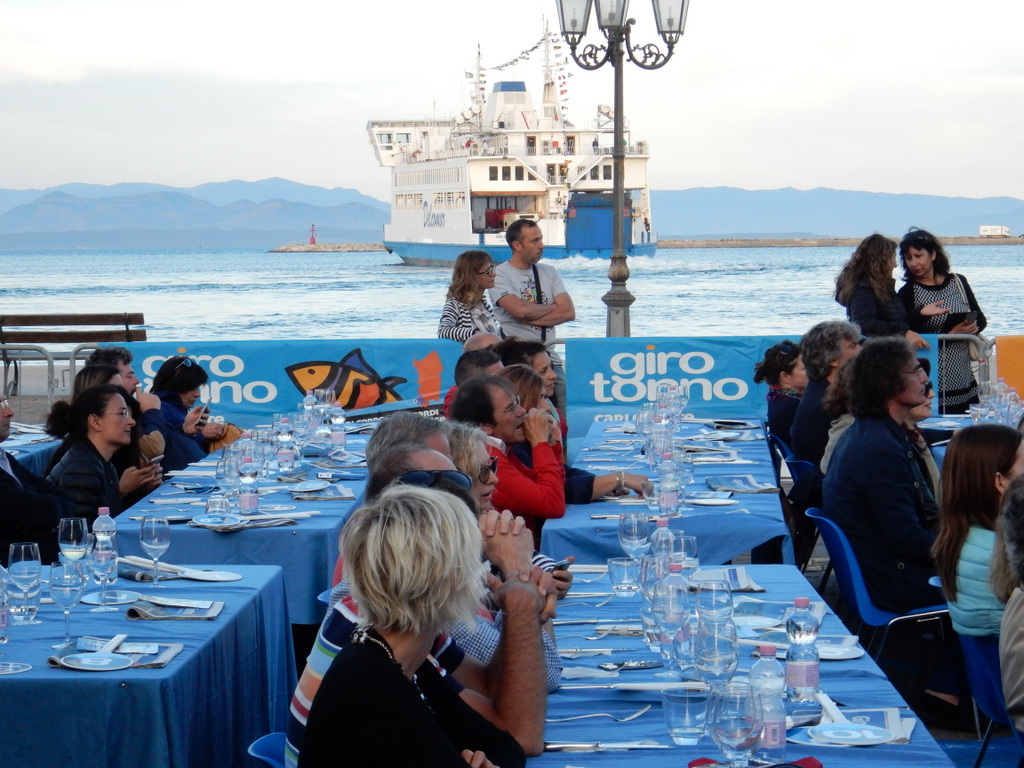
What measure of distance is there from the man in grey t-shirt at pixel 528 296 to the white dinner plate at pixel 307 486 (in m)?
3.18

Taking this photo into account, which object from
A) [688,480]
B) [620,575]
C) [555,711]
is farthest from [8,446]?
[555,711]

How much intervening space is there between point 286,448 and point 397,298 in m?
43.5

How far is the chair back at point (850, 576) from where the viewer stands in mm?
4395

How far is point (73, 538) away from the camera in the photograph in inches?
138

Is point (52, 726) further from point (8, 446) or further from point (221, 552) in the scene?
point (8, 446)

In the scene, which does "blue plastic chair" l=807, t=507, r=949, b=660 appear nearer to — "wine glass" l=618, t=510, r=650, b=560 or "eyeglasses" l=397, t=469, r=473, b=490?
"wine glass" l=618, t=510, r=650, b=560

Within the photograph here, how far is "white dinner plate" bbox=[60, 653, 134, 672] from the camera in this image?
119 inches

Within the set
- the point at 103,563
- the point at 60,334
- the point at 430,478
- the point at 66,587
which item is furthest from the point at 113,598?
the point at 60,334

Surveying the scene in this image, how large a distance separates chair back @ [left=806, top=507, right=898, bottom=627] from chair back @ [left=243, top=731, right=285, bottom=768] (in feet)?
7.77

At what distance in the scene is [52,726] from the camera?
9.90ft

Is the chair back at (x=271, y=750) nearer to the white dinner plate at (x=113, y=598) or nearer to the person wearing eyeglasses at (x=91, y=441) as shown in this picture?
the white dinner plate at (x=113, y=598)

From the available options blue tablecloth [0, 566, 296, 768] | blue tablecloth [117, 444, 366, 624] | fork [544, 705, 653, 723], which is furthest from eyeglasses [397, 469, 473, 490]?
blue tablecloth [117, 444, 366, 624]

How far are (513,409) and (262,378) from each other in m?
5.71

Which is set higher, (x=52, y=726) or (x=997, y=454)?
(x=997, y=454)
